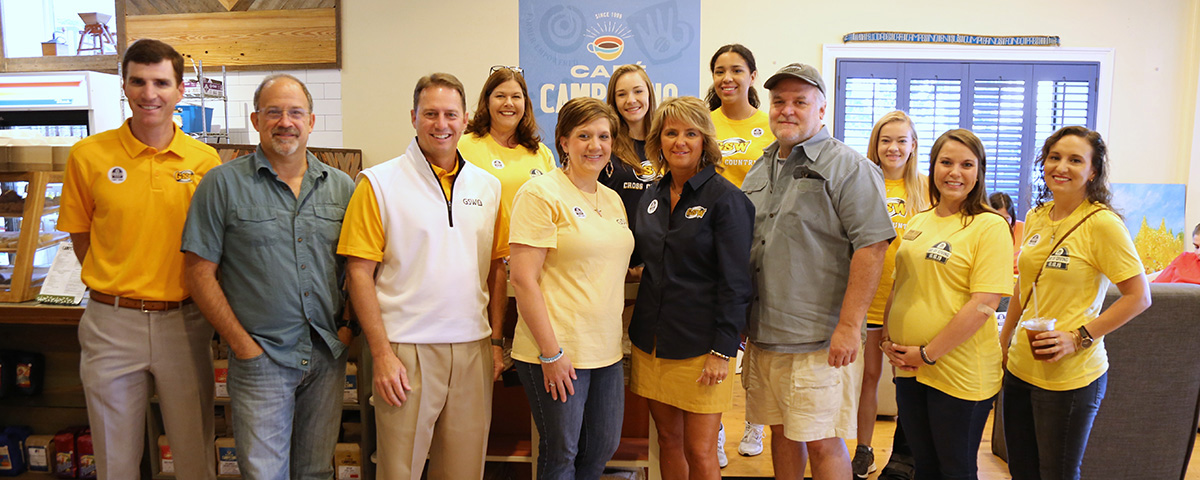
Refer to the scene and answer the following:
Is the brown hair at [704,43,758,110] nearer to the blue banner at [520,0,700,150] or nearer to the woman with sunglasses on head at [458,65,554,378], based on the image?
the woman with sunglasses on head at [458,65,554,378]

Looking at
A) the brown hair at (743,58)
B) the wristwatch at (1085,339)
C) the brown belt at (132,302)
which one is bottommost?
the wristwatch at (1085,339)

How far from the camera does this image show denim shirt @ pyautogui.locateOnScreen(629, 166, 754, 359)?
1.96m

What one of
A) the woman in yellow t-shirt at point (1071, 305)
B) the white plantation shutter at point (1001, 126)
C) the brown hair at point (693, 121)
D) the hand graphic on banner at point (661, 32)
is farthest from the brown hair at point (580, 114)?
the white plantation shutter at point (1001, 126)

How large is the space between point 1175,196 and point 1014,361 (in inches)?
205

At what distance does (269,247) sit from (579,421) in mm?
1081

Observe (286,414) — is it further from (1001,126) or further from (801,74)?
(1001,126)

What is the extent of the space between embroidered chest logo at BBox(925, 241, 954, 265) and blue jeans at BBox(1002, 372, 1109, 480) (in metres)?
0.54

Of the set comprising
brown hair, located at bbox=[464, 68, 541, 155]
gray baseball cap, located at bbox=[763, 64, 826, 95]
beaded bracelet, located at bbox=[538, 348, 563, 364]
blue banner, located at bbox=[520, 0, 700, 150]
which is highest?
blue banner, located at bbox=[520, 0, 700, 150]

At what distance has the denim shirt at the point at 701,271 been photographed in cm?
196

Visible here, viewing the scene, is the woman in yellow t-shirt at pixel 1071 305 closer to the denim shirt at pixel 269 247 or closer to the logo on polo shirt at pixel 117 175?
the denim shirt at pixel 269 247

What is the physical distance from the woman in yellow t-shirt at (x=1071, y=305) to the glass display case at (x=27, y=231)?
3.79 metres

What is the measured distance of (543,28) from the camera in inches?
230

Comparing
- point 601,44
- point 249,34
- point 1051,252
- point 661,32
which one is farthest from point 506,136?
point 249,34

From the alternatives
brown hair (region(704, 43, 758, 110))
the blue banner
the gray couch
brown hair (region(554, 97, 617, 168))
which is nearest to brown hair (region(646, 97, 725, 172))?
brown hair (region(554, 97, 617, 168))
